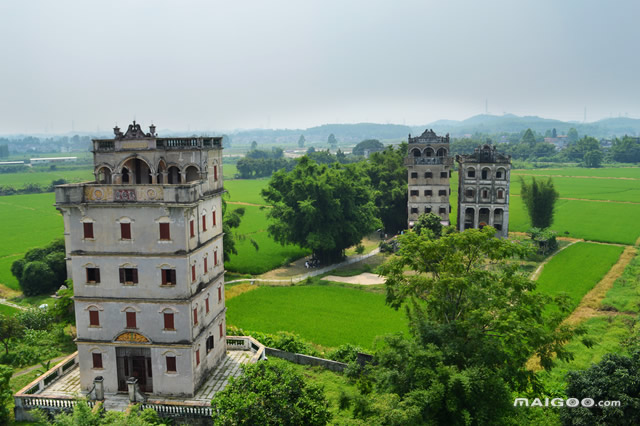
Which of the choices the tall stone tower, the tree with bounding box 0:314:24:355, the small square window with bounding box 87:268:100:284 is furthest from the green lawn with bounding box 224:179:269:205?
the tall stone tower

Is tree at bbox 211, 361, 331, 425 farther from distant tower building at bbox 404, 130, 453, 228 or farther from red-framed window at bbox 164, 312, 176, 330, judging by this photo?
distant tower building at bbox 404, 130, 453, 228

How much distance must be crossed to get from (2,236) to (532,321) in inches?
2962

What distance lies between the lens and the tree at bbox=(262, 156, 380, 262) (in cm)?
5572

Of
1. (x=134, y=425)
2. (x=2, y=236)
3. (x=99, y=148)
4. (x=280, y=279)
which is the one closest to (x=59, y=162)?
(x=2, y=236)

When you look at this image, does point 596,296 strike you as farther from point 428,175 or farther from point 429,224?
point 428,175

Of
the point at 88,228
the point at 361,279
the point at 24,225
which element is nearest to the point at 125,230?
the point at 88,228

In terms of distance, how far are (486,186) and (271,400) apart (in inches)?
2003

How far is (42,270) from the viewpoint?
46.5 meters

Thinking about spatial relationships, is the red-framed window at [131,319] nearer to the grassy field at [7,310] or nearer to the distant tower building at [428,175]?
the grassy field at [7,310]

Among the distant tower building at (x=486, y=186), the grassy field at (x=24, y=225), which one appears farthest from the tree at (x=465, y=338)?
the grassy field at (x=24, y=225)

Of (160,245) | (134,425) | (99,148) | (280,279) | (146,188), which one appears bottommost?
(280,279)

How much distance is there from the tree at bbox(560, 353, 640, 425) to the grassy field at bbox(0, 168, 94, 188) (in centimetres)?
13217

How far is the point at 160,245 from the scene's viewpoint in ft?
87.1

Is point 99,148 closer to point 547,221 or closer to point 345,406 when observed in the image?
point 345,406
